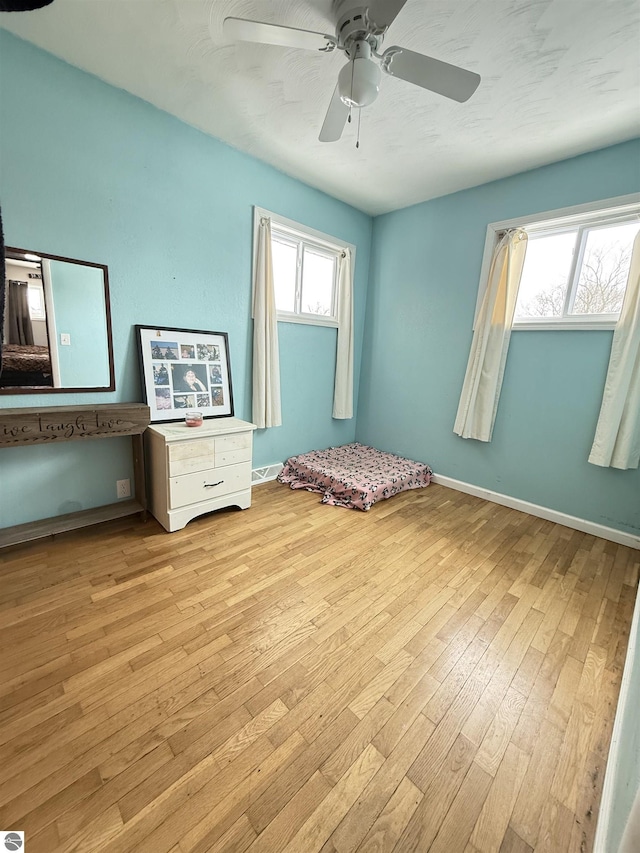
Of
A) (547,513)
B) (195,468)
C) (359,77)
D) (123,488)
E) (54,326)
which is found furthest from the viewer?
(547,513)

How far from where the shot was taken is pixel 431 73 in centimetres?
143

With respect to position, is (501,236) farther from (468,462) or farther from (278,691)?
(278,691)

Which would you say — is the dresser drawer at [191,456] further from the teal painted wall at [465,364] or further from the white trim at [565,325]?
the white trim at [565,325]

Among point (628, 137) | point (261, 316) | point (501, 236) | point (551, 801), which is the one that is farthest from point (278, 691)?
point (628, 137)

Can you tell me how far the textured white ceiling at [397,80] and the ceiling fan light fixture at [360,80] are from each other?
0.33m

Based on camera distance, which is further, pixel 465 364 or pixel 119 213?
pixel 465 364

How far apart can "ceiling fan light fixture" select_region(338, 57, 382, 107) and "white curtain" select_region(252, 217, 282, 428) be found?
4.67 feet

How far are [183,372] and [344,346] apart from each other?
1.75 m

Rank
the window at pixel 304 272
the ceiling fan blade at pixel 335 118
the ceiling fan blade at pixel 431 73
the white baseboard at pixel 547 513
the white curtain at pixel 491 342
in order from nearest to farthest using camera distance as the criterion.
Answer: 1. the ceiling fan blade at pixel 431 73
2. the ceiling fan blade at pixel 335 118
3. the white baseboard at pixel 547 513
4. the white curtain at pixel 491 342
5. the window at pixel 304 272

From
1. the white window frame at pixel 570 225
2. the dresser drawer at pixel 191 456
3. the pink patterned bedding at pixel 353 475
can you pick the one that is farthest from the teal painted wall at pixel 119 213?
the white window frame at pixel 570 225

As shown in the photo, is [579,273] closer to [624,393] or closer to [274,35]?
[624,393]

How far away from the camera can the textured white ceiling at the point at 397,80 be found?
1.50 meters

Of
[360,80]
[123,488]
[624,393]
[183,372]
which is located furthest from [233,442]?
Result: [624,393]

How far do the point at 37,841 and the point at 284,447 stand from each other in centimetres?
268
